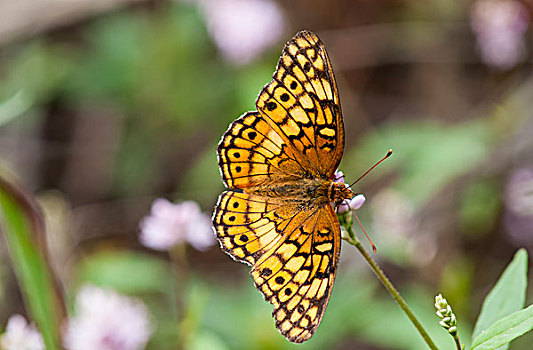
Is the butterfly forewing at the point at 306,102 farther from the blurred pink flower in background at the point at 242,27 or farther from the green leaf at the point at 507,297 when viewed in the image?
the blurred pink flower in background at the point at 242,27

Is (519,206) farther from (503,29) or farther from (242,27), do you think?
(242,27)

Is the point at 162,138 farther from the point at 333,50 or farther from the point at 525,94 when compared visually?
the point at 525,94

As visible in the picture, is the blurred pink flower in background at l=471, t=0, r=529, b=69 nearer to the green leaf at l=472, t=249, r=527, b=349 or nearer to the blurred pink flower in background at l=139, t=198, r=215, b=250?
the blurred pink flower in background at l=139, t=198, r=215, b=250

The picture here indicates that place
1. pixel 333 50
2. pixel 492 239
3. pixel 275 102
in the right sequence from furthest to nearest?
1. pixel 333 50
2. pixel 492 239
3. pixel 275 102

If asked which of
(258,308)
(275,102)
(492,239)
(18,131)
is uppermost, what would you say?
(18,131)

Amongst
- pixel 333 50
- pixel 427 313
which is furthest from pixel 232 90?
pixel 427 313

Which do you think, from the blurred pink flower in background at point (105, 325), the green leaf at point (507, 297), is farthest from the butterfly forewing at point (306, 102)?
the blurred pink flower in background at point (105, 325)

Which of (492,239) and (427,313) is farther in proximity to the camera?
(492,239)
